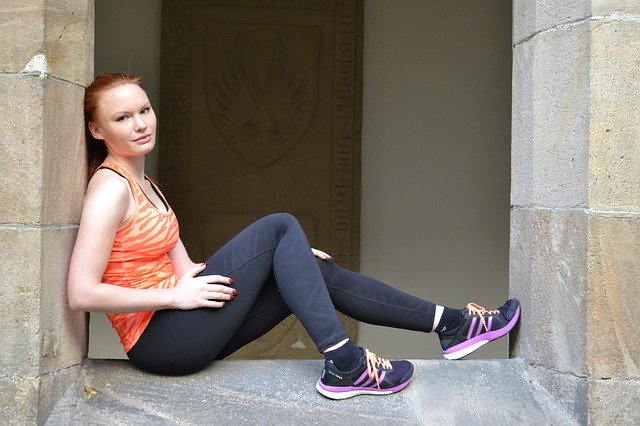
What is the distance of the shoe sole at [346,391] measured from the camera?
100 inches

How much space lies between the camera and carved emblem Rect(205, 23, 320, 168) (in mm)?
4324

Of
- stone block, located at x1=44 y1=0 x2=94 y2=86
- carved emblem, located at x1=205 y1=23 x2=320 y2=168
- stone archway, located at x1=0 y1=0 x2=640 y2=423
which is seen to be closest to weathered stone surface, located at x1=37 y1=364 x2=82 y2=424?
stone archway, located at x1=0 y1=0 x2=640 y2=423

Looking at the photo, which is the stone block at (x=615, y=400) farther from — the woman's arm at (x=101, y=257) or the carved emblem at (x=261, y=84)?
the carved emblem at (x=261, y=84)

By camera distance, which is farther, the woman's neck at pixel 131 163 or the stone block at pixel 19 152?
the woman's neck at pixel 131 163

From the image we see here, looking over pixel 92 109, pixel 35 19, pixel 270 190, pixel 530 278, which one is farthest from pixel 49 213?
pixel 270 190

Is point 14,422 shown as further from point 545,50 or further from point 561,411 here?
point 545,50

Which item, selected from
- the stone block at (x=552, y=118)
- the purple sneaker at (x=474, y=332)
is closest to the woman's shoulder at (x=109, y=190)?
the purple sneaker at (x=474, y=332)

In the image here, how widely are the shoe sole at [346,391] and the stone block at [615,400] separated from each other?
496 millimetres

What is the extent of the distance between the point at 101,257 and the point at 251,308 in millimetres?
464

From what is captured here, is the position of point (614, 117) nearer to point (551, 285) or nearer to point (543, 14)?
point (543, 14)

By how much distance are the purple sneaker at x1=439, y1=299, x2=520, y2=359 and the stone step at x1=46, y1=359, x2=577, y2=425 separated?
7cm

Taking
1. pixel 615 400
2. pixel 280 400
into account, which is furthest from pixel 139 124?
pixel 615 400

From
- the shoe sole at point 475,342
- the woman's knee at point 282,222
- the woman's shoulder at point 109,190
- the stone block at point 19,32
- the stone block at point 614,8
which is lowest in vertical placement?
the shoe sole at point 475,342

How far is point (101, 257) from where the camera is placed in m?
2.39
